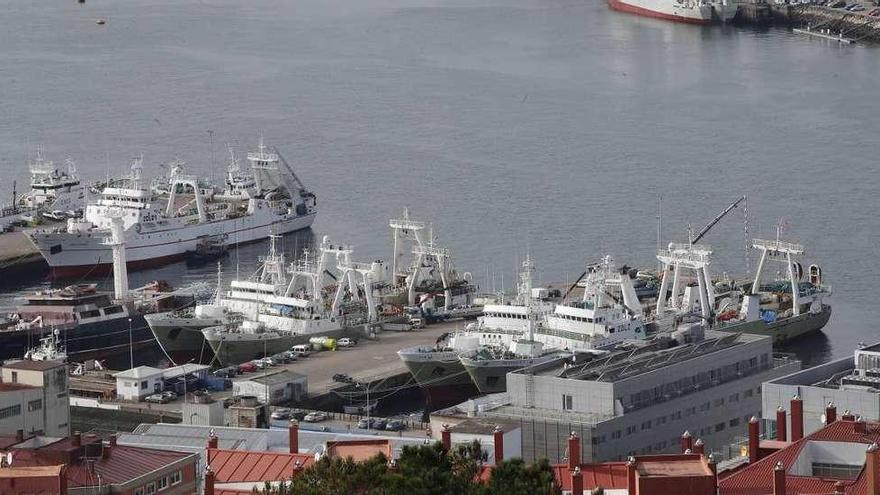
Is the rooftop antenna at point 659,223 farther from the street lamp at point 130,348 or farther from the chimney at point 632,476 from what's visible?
the chimney at point 632,476

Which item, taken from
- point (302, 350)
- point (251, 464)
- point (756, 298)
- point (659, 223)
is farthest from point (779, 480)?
point (659, 223)

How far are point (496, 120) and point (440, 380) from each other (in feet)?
118

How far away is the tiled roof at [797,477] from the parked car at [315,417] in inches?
478

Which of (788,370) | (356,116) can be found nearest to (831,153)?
(356,116)

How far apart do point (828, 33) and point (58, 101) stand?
1408 inches

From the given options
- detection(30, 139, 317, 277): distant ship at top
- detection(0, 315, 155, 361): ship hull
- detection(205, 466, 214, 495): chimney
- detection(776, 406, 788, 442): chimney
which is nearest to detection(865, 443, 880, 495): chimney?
detection(776, 406, 788, 442): chimney

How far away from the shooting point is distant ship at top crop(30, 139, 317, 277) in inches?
2431

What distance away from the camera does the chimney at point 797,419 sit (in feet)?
102

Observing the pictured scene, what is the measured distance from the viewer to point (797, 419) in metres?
31.3

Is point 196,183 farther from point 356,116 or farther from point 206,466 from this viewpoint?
point 206,466

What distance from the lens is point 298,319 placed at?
1944 inches

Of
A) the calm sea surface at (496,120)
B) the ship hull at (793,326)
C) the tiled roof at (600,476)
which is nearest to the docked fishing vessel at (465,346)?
the ship hull at (793,326)

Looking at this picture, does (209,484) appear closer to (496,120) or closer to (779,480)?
(779,480)

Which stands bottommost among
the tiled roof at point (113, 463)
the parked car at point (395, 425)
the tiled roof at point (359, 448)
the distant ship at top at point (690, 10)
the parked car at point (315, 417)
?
the parked car at point (315, 417)
